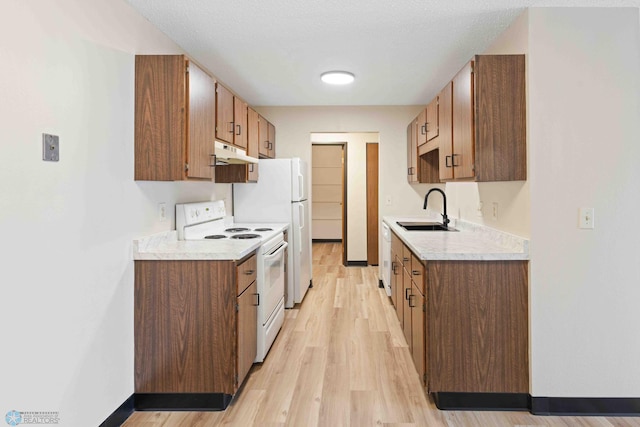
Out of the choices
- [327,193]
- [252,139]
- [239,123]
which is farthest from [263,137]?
[327,193]

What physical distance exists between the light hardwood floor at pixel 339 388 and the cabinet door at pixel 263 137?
1.72 meters

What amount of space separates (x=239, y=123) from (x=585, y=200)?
2.54m

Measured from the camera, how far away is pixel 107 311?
1.98 meters

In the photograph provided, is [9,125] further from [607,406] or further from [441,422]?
[607,406]

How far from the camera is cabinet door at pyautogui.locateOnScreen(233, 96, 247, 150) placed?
3.20 meters

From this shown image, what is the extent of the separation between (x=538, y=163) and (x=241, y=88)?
9.59 feet

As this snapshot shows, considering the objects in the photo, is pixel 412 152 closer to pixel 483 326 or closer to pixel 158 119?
pixel 483 326

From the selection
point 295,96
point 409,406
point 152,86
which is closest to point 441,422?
point 409,406

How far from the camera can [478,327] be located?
2.16 meters

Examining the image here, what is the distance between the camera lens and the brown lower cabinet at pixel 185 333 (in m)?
2.16

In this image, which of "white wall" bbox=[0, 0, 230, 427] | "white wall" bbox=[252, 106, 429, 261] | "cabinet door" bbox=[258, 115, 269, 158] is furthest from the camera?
"white wall" bbox=[252, 106, 429, 261]

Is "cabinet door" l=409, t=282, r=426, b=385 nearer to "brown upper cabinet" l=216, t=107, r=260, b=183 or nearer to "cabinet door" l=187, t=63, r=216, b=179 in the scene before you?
"cabinet door" l=187, t=63, r=216, b=179

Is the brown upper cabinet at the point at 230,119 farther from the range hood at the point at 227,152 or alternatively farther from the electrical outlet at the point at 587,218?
the electrical outlet at the point at 587,218

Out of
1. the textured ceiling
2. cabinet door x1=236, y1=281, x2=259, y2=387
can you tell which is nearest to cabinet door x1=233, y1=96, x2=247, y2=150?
the textured ceiling
